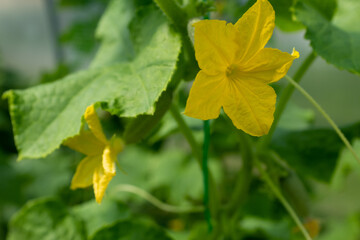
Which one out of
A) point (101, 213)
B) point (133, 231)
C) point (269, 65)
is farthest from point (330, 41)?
point (101, 213)

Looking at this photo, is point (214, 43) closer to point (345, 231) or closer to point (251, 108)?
point (251, 108)

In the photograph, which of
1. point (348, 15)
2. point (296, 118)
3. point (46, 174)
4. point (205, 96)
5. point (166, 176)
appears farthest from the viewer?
point (46, 174)

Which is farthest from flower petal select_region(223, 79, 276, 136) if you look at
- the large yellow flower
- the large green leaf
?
the large green leaf

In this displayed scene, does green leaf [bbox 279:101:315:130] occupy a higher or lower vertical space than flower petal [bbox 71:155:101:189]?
lower

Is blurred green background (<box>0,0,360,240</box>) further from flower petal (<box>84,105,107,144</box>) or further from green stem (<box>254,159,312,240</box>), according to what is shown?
flower petal (<box>84,105,107,144</box>)

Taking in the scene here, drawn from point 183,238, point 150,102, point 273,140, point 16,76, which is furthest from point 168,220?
point 16,76

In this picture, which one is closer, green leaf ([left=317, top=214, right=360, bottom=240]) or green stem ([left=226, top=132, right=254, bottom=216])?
green stem ([left=226, top=132, right=254, bottom=216])
